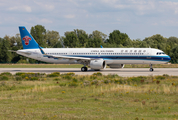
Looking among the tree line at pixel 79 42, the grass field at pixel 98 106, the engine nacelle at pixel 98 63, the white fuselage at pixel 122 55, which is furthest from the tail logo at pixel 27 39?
the tree line at pixel 79 42

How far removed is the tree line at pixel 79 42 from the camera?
93750 mm

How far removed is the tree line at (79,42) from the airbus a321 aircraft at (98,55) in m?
40.8

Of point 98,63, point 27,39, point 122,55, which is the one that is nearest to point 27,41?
point 27,39

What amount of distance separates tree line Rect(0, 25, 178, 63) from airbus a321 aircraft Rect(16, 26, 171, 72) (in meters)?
40.8

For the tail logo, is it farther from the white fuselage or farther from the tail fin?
the white fuselage

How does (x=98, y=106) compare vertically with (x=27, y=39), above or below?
below

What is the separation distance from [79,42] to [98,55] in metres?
86.4

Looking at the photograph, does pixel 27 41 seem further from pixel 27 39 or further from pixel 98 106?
pixel 98 106

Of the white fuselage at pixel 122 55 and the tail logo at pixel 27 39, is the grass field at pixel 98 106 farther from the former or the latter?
the tail logo at pixel 27 39

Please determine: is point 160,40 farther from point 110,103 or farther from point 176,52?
point 110,103

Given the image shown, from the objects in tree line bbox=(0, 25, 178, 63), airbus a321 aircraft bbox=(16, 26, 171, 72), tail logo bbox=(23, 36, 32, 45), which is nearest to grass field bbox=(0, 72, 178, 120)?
airbus a321 aircraft bbox=(16, 26, 171, 72)

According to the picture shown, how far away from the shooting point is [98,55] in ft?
138

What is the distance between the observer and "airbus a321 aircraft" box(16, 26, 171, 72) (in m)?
40.5

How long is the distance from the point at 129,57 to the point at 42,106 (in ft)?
96.1
